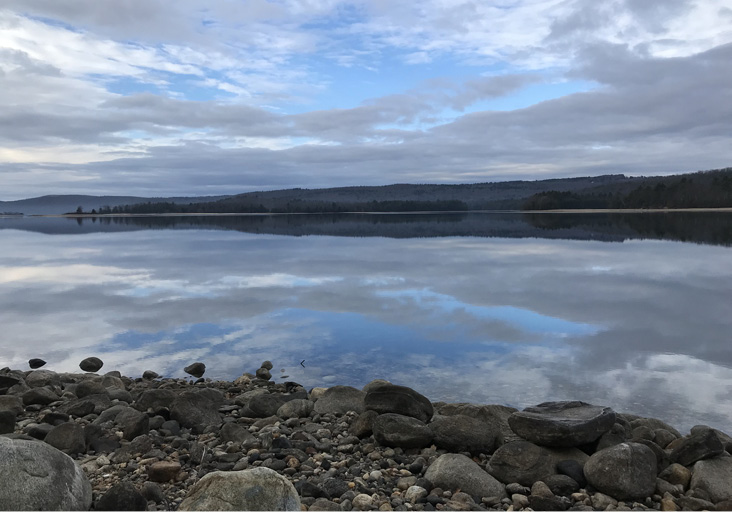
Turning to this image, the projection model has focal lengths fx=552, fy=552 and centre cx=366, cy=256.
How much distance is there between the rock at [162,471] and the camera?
5168 millimetres

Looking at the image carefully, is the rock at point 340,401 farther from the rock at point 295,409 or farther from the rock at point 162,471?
the rock at point 162,471

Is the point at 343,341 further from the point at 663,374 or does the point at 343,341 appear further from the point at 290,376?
the point at 663,374

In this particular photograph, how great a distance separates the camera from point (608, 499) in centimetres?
500

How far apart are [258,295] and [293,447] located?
1083cm

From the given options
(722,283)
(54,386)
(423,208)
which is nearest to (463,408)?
(54,386)

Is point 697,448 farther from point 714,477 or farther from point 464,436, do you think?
point 464,436

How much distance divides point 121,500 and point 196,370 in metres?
5.14

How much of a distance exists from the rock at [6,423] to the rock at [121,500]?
2.72 m

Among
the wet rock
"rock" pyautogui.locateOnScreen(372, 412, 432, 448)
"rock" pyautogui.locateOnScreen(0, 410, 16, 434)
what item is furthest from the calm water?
"rock" pyautogui.locateOnScreen(0, 410, 16, 434)

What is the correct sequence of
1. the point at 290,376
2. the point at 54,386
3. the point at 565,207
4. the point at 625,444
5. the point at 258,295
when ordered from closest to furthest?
the point at 625,444 → the point at 54,386 → the point at 290,376 → the point at 258,295 → the point at 565,207

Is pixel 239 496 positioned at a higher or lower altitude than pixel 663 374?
higher

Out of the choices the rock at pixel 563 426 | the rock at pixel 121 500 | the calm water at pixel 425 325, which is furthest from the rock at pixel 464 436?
the rock at pixel 121 500

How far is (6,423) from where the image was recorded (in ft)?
21.2

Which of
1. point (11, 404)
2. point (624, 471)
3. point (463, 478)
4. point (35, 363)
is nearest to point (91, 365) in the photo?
point (35, 363)
